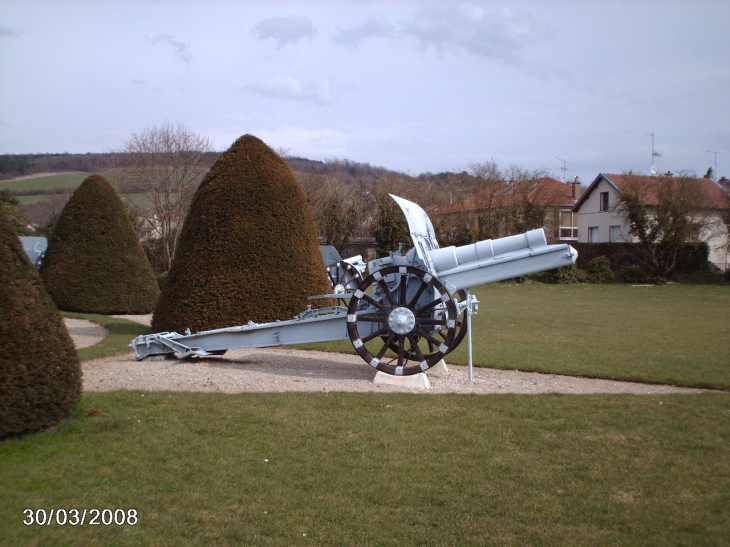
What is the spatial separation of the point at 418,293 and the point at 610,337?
23.6 ft

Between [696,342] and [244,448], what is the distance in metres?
10.7

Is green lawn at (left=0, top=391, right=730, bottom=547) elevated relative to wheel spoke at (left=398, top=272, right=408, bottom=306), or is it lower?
lower

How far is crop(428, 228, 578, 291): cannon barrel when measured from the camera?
863 cm

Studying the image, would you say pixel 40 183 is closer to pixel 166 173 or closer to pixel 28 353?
pixel 166 173

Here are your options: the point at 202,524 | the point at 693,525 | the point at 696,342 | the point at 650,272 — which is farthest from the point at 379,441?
the point at 650,272

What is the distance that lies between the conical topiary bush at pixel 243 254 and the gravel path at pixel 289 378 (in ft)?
3.34

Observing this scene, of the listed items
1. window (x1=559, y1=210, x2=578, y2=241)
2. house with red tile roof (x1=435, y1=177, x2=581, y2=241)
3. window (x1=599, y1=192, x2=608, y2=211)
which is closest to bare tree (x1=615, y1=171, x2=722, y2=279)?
house with red tile roof (x1=435, y1=177, x2=581, y2=241)

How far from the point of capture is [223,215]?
1235 centimetres

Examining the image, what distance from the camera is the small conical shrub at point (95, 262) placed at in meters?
19.3

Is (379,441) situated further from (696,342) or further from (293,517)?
(696,342)

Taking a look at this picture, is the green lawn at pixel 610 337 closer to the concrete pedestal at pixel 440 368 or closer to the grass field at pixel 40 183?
the concrete pedestal at pixel 440 368

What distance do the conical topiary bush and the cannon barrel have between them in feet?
13.3

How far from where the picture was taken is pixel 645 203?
37344mm
